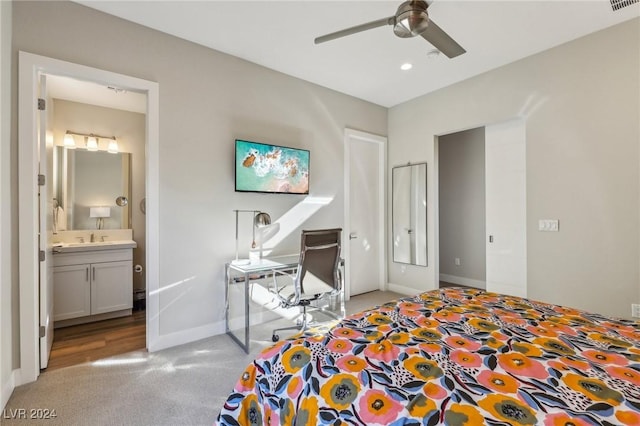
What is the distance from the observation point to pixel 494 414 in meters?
0.85

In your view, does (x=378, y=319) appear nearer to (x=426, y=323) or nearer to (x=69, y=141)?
(x=426, y=323)

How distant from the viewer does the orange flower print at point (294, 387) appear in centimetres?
110

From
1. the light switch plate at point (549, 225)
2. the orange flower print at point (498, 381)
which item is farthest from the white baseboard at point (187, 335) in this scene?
the light switch plate at point (549, 225)

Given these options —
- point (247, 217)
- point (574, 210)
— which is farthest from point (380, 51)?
point (574, 210)

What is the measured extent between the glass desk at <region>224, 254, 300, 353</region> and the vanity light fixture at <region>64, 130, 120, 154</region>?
247 cm

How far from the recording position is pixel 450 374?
1.05 meters

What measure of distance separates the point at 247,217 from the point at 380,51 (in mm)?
2240

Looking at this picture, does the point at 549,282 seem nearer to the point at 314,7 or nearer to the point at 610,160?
the point at 610,160

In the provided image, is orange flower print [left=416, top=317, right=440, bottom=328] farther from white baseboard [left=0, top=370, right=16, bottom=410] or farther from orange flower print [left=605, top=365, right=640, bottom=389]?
white baseboard [left=0, top=370, right=16, bottom=410]

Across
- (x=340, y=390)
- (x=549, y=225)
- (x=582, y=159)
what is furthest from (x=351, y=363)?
(x=582, y=159)

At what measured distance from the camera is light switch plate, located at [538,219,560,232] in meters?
3.02

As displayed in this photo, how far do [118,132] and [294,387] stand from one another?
4.38 meters

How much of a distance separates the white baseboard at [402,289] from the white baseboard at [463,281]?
4.15ft

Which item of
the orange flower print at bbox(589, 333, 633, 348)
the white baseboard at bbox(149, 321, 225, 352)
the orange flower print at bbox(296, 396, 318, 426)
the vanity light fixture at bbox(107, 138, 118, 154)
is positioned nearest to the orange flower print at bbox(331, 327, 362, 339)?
the orange flower print at bbox(296, 396, 318, 426)
